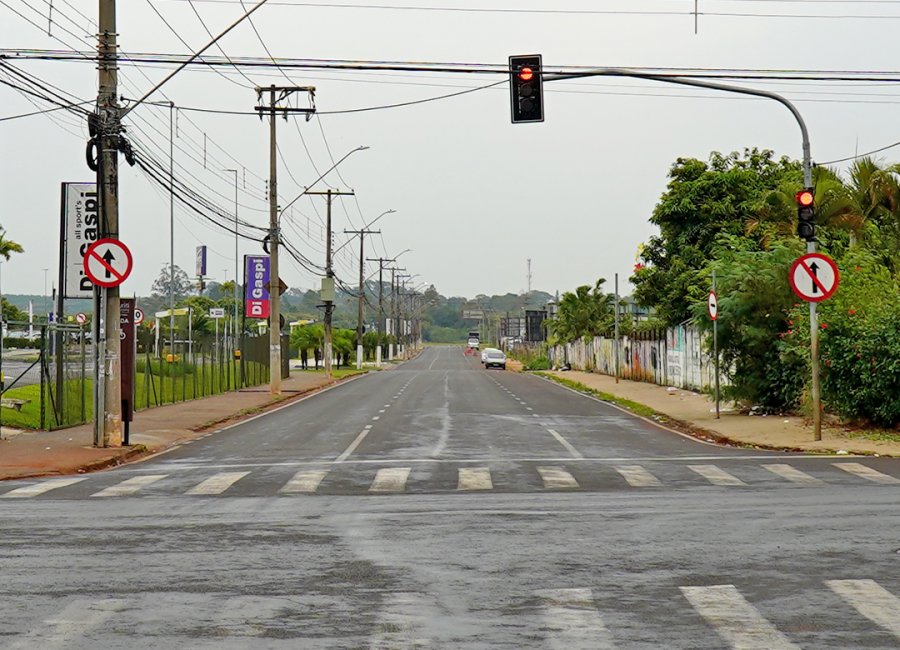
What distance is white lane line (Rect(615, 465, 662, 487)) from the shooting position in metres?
17.4

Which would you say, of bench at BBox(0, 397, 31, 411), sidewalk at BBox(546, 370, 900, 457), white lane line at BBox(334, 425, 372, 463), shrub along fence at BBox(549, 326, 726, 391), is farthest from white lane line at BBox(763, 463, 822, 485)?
bench at BBox(0, 397, 31, 411)

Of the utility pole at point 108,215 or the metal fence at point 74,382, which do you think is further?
the metal fence at point 74,382

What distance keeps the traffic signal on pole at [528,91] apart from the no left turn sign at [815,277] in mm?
5335

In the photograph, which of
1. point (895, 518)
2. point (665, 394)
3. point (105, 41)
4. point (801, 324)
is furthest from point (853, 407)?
point (665, 394)

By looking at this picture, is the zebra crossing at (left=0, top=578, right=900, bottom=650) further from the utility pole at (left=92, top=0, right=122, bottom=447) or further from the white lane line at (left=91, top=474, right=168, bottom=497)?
the utility pole at (left=92, top=0, right=122, bottom=447)

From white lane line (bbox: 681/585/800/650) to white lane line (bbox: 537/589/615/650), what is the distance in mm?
726

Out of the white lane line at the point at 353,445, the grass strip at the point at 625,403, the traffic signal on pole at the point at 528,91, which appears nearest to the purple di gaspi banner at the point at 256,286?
the grass strip at the point at 625,403

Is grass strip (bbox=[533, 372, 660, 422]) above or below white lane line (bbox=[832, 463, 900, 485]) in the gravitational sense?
below

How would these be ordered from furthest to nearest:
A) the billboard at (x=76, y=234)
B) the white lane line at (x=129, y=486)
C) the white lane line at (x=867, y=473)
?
the billboard at (x=76, y=234) → the white lane line at (x=867, y=473) → the white lane line at (x=129, y=486)

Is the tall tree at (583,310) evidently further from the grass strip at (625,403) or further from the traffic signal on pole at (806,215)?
the traffic signal on pole at (806,215)

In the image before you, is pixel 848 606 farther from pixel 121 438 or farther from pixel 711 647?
pixel 121 438

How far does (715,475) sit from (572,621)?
33.6ft

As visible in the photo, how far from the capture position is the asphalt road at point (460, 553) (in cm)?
818

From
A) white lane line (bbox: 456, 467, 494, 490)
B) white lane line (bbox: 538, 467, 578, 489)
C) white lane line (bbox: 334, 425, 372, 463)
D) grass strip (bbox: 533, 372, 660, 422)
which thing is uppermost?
white lane line (bbox: 456, 467, 494, 490)
